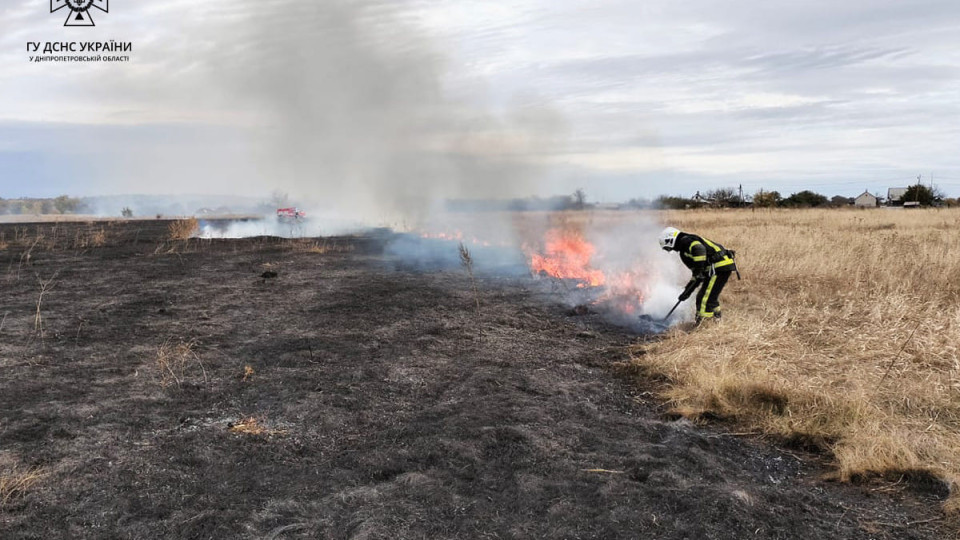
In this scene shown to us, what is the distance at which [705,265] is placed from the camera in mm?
9219

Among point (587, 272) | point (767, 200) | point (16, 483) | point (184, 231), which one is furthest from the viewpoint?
point (767, 200)

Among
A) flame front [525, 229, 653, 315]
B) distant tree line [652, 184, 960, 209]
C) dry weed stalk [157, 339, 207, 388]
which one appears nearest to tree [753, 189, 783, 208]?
distant tree line [652, 184, 960, 209]

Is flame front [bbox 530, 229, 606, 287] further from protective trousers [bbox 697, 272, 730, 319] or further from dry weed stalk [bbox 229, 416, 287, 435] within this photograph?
dry weed stalk [bbox 229, 416, 287, 435]

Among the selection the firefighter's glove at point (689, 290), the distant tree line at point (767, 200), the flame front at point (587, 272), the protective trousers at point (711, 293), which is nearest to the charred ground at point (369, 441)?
the firefighter's glove at point (689, 290)

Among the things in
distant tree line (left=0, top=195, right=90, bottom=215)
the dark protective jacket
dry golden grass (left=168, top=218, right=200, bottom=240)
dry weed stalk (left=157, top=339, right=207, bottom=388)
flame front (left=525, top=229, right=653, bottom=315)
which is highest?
distant tree line (left=0, top=195, right=90, bottom=215)

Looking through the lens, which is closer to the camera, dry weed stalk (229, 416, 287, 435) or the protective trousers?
dry weed stalk (229, 416, 287, 435)

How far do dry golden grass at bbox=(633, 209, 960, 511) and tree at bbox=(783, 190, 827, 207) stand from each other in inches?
2428

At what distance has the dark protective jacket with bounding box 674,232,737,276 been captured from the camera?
9125mm

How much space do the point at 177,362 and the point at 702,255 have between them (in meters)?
8.51

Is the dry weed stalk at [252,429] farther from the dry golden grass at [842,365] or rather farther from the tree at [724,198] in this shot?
the tree at [724,198]

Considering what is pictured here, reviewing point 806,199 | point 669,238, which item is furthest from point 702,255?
point 806,199

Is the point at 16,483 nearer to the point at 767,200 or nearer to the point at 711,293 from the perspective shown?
the point at 711,293

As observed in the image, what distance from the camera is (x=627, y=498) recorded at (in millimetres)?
4344

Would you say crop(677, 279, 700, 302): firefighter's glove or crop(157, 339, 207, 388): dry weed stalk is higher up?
crop(677, 279, 700, 302): firefighter's glove
